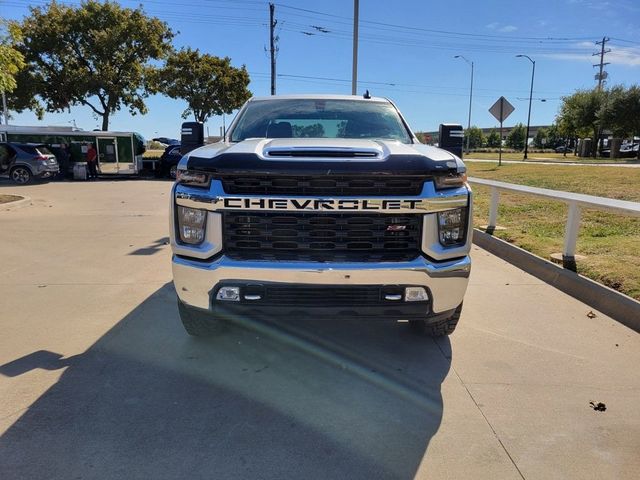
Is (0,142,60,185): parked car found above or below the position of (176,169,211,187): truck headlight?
below

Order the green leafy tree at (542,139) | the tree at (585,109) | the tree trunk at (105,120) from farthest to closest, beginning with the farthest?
1. the green leafy tree at (542,139)
2. the tree at (585,109)
3. the tree trunk at (105,120)

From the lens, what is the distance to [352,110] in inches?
199

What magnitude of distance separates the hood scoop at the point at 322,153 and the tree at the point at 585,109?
51.4 m

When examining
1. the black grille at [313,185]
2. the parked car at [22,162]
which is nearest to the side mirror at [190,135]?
the black grille at [313,185]

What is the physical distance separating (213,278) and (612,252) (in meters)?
5.73

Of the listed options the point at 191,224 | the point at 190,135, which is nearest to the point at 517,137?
the point at 190,135

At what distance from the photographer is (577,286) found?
5605 mm

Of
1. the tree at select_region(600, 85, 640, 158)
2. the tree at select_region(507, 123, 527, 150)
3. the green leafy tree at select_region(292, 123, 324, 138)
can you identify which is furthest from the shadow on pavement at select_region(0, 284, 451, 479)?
the tree at select_region(507, 123, 527, 150)

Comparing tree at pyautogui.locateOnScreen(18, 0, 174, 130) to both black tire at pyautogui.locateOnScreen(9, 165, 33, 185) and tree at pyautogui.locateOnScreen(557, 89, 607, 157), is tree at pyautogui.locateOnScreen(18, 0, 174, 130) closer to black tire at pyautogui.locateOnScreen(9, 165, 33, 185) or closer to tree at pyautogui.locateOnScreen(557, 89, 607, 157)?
black tire at pyautogui.locateOnScreen(9, 165, 33, 185)

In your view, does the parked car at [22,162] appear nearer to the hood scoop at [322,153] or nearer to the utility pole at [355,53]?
the utility pole at [355,53]

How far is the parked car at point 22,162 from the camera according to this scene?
2047cm

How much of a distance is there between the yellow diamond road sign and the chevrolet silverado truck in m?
17.4

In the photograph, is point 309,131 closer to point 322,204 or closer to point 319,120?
point 319,120

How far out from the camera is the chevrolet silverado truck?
322cm
